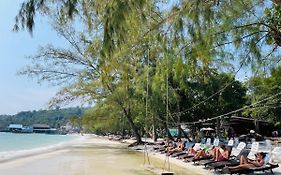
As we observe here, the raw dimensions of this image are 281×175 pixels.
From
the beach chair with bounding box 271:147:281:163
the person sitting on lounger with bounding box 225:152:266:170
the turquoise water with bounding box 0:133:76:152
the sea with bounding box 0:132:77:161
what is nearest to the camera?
the person sitting on lounger with bounding box 225:152:266:170

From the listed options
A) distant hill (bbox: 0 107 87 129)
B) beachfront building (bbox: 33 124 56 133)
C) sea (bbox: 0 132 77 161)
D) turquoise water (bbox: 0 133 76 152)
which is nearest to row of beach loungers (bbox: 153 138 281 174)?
sea (bbox: 0 132 77 161)

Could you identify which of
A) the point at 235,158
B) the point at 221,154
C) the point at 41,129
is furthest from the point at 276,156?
the point at 41,129

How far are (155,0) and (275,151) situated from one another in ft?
30.3

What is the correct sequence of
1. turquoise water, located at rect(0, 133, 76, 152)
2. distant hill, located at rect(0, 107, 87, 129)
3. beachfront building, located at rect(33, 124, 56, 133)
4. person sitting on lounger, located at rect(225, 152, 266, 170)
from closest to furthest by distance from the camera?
person sitting on lounger, located at rect(225, 152, 266, 170) < turquoise water, located at rect(0, 133, 76, 152) < beachfront building, located at rect(33, 124, 56, 133) < distant hill, located at rect(0, 107, 87, 129)

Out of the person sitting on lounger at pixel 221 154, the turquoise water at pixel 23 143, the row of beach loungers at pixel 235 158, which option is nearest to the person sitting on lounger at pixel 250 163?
the row of beach loungers at pixel 235 158

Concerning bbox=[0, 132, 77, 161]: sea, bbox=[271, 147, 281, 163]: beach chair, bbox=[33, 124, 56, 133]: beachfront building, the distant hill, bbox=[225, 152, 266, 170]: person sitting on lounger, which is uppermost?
the distant hill

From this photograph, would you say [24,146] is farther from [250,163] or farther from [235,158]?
[250,163]

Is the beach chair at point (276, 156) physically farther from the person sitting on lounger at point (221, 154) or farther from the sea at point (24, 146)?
the sea at point (24, 146)

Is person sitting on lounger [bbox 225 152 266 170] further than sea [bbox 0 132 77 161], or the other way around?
sea [bbox 0 132 77 161]

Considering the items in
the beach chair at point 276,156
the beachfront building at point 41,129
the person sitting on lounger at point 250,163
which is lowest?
the person sitting on lounger at point 250,163

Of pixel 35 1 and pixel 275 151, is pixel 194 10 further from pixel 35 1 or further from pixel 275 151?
pixel 275 151

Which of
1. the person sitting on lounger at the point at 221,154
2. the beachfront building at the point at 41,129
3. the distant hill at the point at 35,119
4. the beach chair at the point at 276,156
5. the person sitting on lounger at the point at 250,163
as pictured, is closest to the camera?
the person sitting on lounger at the point at 250,163

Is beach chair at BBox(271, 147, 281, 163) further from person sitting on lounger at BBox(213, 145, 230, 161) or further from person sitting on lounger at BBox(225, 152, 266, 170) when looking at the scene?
person sitting on lounger at BBox(225, 152, 266, 170)

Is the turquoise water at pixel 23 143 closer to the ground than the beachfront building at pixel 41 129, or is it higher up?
closer to the ground
